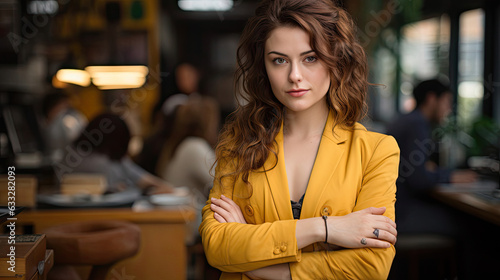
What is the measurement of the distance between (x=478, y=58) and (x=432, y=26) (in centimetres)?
52

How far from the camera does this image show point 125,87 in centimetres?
518

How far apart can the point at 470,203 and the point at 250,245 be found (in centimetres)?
227

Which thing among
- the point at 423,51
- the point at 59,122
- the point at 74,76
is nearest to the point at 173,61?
the point at 74,76

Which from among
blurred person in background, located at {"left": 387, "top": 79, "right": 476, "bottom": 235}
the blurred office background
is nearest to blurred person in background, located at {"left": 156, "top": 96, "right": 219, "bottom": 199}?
the blurred office background

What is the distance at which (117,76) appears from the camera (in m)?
5.21

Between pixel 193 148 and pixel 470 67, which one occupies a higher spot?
pixel 470 67

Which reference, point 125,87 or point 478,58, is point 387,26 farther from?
point 125,87

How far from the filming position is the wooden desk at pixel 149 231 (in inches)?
107

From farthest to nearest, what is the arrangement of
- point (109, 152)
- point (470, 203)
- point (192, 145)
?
point (109, 152) < point (192, 145) < point (470, 203)

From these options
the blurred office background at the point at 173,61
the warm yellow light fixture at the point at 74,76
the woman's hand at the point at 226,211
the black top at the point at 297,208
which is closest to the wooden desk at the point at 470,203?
the blurred office background at the point at 173,61

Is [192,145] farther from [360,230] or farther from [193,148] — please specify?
[360,230]

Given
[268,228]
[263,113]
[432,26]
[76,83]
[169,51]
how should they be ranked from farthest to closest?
[169,51] → [76,83] → [432,26] → [263,113] → [268,228]

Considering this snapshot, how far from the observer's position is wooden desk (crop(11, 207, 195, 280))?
107 inches

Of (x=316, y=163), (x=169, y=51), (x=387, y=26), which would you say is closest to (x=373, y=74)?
(x=387, y=26)
